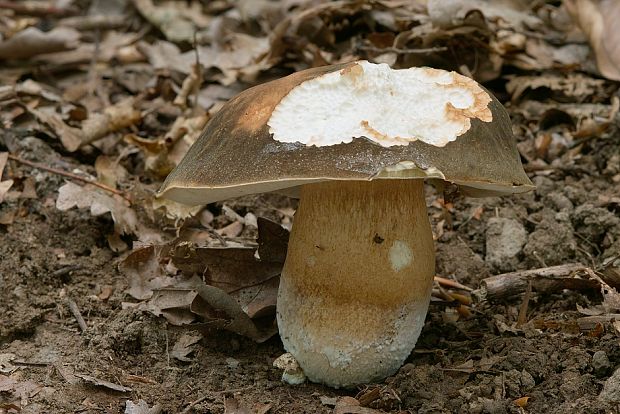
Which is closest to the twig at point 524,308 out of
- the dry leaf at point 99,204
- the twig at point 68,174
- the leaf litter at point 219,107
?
the leaf litter at point 219,107

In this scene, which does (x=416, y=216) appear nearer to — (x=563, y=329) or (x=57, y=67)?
(x=563, y=329)

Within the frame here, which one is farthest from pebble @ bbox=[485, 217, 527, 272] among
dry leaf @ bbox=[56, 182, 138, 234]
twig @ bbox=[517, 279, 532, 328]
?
dry leaf @ bbox=[56, 182, 138, 234]

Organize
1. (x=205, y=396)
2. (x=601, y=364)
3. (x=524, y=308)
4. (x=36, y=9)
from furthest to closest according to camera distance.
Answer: (x=36, y=9)
(x=524, y=308)
(x=205, y=396)
(x=601, y=364)

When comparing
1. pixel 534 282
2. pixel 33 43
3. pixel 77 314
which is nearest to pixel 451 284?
pixel 534 282

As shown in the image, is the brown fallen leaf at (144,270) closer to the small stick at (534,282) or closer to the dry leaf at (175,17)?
the small stick at (534,282)

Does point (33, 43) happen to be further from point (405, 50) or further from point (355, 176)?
point (355, 176)

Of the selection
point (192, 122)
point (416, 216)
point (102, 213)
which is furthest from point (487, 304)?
point (192, 122)
